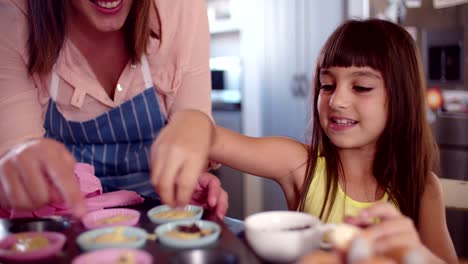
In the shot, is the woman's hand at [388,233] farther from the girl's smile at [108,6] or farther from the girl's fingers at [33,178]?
the girl's smile at [108,6]

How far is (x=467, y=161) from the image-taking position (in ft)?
7.64

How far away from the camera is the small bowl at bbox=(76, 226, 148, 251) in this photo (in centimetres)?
69

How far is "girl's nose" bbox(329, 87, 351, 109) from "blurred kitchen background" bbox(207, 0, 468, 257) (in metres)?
1.20

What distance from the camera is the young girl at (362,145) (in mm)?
1164

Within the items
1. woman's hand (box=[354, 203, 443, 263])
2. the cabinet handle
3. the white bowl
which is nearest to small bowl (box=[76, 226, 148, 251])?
the white bowl

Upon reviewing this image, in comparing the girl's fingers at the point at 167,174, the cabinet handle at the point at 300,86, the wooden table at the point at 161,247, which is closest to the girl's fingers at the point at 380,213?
the wooden table at the point at 161,247

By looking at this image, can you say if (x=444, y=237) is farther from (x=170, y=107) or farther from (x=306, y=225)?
(x=170, y=107)

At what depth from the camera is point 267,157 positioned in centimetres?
122

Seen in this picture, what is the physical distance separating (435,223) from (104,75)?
0.91m

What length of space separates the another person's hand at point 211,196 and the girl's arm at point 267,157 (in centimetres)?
9

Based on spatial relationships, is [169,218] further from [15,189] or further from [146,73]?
[146,73]

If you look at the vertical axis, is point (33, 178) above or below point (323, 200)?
above

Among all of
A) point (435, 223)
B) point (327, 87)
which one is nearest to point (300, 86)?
point (327, 87)

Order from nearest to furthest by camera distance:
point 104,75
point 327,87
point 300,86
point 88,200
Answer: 1. point 88,200
2. point 327,87
3. point 104,75
4. point 300,86
